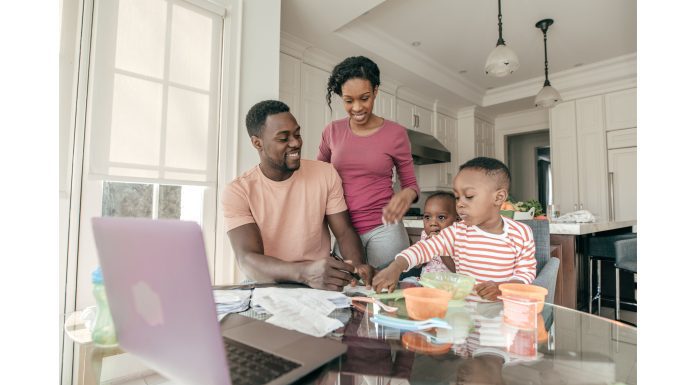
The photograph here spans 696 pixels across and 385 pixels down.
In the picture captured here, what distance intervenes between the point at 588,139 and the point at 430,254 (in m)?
5.13

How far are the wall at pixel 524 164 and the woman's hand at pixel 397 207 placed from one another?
7.00 meters

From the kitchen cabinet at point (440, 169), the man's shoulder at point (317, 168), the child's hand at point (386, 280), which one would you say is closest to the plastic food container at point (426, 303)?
the child's hand at point (386, 280)

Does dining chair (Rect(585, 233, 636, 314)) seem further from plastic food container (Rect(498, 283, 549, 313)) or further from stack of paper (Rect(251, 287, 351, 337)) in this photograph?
stack of paper (Rect(251, 287, 351, 337))

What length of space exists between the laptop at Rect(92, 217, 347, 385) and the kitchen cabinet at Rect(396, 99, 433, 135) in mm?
4529

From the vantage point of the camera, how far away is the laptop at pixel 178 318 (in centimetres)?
42

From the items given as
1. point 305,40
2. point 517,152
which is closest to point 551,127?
point 517,152

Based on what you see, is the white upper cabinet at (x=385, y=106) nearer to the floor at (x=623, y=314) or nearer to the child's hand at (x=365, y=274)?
the floor at (x=623, y=314)

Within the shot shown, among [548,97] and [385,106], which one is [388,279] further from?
[385,106]

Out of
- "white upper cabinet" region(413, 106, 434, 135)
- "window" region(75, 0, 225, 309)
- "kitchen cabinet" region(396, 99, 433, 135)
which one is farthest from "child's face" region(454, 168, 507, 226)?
"white upper cabinet" region(413, 106, 434, 135)

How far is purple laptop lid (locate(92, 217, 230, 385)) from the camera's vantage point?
0.41 m

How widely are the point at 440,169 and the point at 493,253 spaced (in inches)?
181

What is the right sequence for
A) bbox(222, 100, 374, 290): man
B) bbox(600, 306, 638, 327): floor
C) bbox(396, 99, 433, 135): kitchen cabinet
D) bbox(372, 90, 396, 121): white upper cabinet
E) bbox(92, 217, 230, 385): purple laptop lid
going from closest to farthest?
bbox(92, 217, 230, 385): purple laptop lid < bbox(222, 100, 374, 290): man < bbox(600, 306, 638, 327): floor < bbox(372, 90, 396, 121): white upper cabinet < bbox(396, 99, 433, 135): kitchen cabinet
